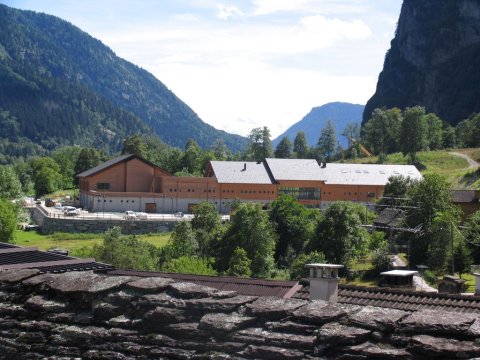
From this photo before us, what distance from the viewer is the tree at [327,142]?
121 metres

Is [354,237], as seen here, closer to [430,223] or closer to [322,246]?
[322,246]

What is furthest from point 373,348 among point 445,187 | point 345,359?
point 445,187

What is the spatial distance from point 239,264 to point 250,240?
4.12 meters

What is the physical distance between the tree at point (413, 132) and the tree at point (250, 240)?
53785 mm

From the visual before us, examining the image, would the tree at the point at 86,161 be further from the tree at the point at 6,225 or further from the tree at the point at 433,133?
the tree at the point at 6,225

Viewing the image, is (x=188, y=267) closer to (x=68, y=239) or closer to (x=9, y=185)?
(x=68, y=239)

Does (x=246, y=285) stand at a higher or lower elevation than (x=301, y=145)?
lower

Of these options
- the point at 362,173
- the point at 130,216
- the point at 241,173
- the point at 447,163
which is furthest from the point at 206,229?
the point at 447,163

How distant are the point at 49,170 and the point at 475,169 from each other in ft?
216

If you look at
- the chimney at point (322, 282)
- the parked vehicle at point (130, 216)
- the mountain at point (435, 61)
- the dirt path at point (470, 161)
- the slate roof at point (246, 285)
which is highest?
the mountain at point (435, 61)

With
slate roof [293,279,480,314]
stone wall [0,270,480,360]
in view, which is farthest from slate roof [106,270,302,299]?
stone wall [0,270,480,360]

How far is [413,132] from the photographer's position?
90.8 metres

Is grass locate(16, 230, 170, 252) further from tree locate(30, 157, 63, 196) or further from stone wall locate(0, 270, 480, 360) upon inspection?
stone wall locate(0, 270, 480, 360)

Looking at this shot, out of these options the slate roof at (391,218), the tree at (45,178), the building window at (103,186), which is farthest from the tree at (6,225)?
the tree at (45,178)
